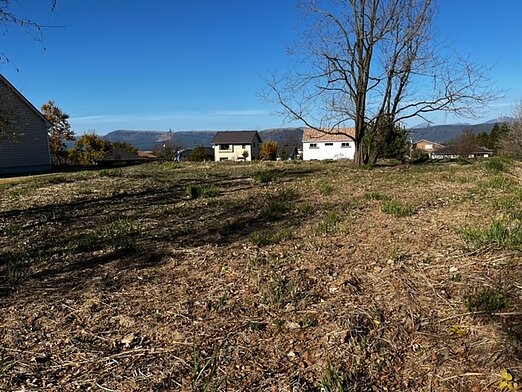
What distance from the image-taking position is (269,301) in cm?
256

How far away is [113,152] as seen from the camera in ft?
141

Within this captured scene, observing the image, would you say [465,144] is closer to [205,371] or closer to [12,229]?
[12,229]

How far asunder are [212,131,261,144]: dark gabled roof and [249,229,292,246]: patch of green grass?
60567 millimetres

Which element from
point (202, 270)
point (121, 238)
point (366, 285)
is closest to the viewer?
point (366, 285)

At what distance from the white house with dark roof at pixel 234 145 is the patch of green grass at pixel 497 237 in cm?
5981

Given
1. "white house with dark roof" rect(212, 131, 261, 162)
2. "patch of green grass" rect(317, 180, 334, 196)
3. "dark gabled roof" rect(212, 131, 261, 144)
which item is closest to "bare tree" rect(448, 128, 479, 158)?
"white house with dark roof" rect(212, 131, 261, 162)

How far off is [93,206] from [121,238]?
2373mm

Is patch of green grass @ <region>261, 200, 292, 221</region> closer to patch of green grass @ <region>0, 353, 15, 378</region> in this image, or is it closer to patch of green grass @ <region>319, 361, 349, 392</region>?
patch of green grass @ <region>319, 361, 349, 392</region>

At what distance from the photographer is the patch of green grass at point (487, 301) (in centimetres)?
221

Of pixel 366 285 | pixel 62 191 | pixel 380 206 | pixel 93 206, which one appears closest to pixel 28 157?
pixel 62 191

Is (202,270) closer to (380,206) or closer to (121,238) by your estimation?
(121,238)

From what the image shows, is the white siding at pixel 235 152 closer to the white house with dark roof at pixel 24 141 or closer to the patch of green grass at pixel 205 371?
the white house with dark roof at pixel 24 141

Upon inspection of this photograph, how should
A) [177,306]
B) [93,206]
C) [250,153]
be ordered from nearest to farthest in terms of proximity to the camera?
[177,306] → [93,206] → [250,153]

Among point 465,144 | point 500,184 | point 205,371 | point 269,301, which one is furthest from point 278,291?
point 465,144
